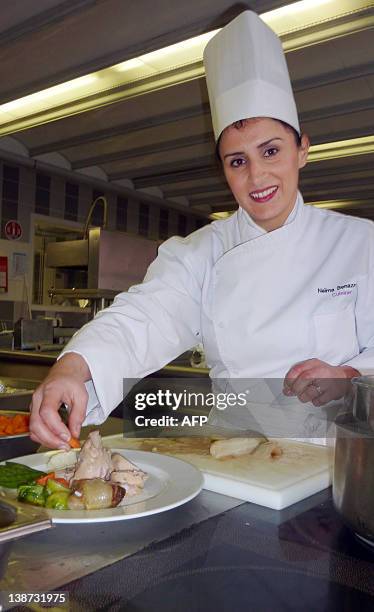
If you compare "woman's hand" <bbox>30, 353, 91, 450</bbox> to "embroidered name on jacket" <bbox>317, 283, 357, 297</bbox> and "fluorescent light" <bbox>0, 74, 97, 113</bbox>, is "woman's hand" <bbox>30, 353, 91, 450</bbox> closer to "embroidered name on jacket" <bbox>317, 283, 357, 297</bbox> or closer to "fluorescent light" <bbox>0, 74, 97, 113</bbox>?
"embroidered name on jacket" <bbox>317, 283, 357, 297</bbox>

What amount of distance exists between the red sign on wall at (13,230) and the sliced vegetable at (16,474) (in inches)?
207

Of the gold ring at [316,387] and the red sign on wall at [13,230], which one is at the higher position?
the red sign on wall at [13,230]

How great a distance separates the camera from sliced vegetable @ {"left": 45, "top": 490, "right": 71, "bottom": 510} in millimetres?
767

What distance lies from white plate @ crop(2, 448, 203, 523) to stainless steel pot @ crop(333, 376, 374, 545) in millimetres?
219

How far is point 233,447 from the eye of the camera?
1043 millimetres

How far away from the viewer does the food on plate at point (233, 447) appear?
1.03 m

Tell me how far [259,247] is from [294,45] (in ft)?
6.96

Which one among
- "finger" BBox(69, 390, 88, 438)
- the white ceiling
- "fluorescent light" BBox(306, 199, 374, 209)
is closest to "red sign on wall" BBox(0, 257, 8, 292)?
the white ceiling

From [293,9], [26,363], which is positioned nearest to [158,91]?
[293,9]

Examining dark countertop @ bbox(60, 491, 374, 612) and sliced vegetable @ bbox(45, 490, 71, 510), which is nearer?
dark countertop @ bbox(60, 491, 374, 612)

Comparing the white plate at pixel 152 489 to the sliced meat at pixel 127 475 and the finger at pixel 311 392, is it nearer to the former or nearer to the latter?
the sliced meat at pixel 127 475

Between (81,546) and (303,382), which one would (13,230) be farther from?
(81,546)

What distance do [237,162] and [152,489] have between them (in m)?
0.83

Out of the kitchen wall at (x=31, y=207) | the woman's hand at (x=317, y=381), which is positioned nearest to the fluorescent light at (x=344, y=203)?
the kitchen wall at (x=31, y=207)
